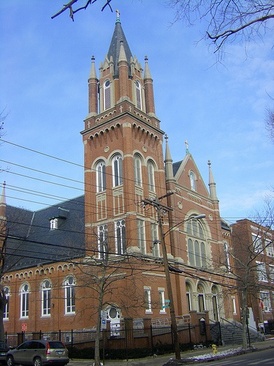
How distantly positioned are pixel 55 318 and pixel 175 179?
17.3m

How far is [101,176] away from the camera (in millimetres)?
39156

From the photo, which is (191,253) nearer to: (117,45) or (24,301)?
(24,301)

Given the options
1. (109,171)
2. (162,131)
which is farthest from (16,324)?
(162,131)

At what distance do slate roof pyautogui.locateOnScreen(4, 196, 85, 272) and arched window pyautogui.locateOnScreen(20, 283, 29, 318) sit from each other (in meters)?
Result: 2.20

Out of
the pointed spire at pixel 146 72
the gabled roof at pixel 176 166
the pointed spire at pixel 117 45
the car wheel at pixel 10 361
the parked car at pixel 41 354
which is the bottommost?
the car wheel at pixel 10 361

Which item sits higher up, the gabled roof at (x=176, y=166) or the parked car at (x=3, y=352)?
the gabled roof at (x=176, y=166)

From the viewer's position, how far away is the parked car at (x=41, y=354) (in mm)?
22344

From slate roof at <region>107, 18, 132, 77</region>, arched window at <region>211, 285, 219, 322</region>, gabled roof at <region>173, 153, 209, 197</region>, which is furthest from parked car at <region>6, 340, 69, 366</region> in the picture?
slate roof at <region>107, 18, 132, 77</region>

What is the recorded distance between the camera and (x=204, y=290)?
4147 centimetres

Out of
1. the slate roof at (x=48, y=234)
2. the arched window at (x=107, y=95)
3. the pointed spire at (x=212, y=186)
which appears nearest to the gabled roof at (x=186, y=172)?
the pointed spire at (x=212, y=186)

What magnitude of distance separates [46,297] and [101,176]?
42.2 feet

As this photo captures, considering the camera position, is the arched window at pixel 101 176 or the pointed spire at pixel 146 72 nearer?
the arched window at pixel 101 176

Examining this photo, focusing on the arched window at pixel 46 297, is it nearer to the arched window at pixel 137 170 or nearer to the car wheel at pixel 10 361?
the arched window at pixel 137 170

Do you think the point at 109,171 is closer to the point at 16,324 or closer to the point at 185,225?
the point at 185,225
